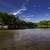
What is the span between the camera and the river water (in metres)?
1.43

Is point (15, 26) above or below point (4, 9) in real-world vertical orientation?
below

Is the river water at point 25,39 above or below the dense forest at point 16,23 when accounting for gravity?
below

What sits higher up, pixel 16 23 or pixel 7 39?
pixel 16 23

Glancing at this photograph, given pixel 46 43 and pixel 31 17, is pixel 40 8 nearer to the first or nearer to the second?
pixel 31 17

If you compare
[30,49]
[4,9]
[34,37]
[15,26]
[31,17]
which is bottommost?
[30,49]

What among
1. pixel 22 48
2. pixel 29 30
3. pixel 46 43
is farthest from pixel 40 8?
pixel 22 48

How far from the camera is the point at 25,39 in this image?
1.47 m

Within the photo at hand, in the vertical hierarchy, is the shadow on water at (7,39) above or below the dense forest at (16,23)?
below

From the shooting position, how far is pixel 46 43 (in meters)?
1.45

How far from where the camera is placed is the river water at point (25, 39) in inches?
56.2

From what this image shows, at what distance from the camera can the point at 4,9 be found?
1469mm

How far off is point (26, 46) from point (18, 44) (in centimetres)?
10

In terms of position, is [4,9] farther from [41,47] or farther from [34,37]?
[41,47]

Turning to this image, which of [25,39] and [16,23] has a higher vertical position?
[16,23]
